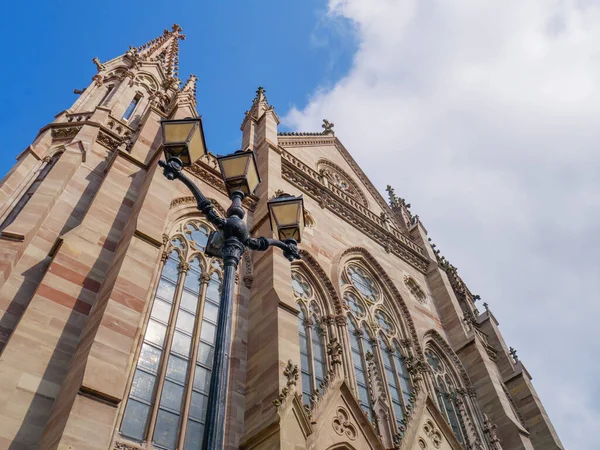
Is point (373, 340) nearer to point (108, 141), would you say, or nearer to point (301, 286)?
point (301, 286)

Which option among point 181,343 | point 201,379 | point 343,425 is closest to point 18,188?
point 181,343

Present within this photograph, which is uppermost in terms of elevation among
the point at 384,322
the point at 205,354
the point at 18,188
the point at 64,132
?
the point at 64,132

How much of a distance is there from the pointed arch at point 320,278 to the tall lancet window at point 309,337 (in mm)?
261

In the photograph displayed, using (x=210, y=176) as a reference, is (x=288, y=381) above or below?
below

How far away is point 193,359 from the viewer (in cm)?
941

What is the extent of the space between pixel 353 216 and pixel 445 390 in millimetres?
6998

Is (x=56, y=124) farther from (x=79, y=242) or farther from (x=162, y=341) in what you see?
(x=162, y=341)

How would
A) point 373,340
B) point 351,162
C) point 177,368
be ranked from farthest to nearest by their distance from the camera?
point 351,162
point 373,340
point 177,368

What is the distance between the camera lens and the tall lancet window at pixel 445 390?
14656 mm

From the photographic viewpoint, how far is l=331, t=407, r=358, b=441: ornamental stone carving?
982 cm

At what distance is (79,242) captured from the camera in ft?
29.9

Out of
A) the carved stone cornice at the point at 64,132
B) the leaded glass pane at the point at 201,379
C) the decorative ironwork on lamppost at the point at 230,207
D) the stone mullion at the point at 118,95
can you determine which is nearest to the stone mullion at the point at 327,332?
the leaded glass pane at the point at 201,379

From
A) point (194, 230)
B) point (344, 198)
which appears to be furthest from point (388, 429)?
point (344, 198)

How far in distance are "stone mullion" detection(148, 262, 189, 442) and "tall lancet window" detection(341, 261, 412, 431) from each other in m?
5.28
